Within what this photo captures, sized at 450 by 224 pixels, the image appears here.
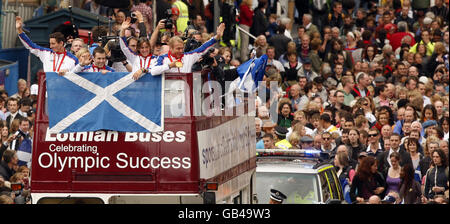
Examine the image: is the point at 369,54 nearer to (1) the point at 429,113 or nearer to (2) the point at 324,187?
(1) the point at 429,113

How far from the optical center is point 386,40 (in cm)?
3412

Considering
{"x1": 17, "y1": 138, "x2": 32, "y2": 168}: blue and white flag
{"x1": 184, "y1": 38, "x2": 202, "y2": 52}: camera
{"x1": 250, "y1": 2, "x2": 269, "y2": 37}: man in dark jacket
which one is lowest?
{"x1": 17, "y1": 138, "x2": 32, "y2": 168}: blue and white flag

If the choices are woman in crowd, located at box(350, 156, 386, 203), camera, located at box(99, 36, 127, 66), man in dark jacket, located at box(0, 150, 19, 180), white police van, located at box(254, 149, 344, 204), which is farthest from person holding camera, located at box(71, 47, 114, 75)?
man in dark jacket, located at box(0, 150, 19, 180)

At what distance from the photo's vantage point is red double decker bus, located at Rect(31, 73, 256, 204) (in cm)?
1761

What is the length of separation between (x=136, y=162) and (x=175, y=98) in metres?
1.02

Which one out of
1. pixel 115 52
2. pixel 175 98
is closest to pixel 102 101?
pixel 175 98

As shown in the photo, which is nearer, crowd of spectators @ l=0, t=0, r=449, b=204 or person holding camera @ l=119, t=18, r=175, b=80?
person holding camera @ l=119, t=18, r=175, b=80

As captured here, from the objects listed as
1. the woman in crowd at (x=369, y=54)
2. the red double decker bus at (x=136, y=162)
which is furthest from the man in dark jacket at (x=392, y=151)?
the woman in crowd at (x=369, y=54)

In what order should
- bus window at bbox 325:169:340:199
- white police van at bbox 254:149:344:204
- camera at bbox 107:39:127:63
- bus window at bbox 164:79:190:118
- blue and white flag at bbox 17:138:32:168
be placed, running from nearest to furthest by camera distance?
1. bus window at bbox 164:79:190:118
2. camera at bbox 107:39:127:63
3. white police van at bbox 254:149:344:204
4. bus window at bbox 325:169:340:199
5. blue and white flag at bbox 17:138:32:168

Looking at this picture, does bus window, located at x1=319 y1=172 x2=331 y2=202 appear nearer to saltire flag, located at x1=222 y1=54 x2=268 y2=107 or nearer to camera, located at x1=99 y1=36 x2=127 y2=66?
saltire flag, located at x1=222 y1=54 x2=268 y2=107

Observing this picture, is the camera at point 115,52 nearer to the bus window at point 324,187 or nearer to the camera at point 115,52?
the camera at point 115,52

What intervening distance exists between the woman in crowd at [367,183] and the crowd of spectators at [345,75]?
0.02 meters

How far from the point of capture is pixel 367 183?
22.6 meters

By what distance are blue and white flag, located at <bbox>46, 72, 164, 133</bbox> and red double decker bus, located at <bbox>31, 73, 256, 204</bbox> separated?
11 centimetres
